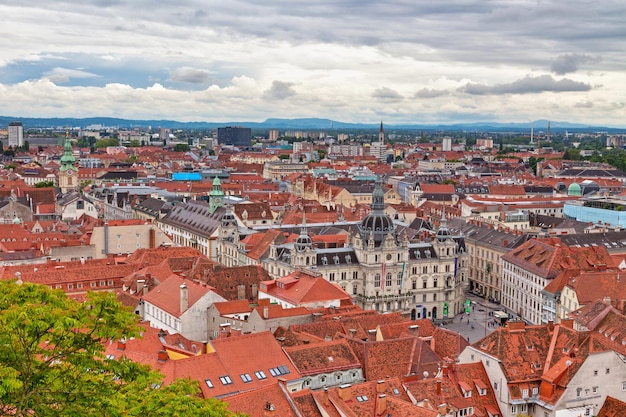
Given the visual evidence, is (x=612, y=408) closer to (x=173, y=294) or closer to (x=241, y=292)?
(x=173, y=294)

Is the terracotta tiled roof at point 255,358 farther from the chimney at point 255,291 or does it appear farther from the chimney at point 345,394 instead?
the chimney at point 255,291

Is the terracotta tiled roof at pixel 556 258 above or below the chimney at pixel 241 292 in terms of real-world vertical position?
above

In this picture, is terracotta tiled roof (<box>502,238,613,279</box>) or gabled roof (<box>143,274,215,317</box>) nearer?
gabled roof (<box>143,274,215,317</box>)

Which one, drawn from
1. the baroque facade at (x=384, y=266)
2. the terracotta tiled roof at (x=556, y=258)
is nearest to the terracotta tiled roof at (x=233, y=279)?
the baroque facade at (x=384, y=266)

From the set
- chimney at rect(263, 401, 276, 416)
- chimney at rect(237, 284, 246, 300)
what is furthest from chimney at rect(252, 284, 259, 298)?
chimney at rect(263, 401, 276, 416)

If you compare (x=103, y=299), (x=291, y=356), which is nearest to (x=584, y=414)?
(x=291, y=356)

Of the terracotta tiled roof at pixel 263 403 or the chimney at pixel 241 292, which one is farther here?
the chimney at pixel 241 292

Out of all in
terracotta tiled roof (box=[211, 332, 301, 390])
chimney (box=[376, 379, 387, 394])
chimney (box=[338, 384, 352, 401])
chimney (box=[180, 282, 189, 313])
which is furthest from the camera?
chimney (box=[180, 282, 189, 313])

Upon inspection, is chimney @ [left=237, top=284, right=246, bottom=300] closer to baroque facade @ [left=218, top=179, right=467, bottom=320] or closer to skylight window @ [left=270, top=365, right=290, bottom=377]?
baroque facade @ [left=218, top=179, right=467, bottom=320]

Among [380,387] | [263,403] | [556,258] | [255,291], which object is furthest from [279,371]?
[556,258]
